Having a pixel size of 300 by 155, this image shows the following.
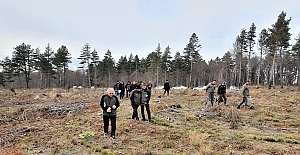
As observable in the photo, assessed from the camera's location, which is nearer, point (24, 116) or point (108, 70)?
point (24, 116)

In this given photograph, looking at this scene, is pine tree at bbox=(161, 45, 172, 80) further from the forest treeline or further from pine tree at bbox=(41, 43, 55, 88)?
pine tree at bbox=(41, 43, 55, 88)

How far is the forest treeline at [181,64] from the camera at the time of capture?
38.9m

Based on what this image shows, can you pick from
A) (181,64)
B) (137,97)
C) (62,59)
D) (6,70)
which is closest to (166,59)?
(181,64)

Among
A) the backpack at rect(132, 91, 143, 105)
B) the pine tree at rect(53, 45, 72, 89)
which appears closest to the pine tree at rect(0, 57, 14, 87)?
the pine tree at rect(53, 45, 72, 89)

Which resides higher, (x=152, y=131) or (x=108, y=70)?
(x=108, y=70)

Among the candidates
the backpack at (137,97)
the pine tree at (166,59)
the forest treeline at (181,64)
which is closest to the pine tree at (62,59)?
the forest treeline at (181,64)

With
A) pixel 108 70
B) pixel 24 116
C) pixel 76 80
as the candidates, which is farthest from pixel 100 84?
pixel 24 116

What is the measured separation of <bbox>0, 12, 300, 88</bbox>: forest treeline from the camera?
128ft

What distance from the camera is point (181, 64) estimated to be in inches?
2238

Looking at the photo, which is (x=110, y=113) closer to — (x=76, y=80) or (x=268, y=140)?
(x=268, y=140)

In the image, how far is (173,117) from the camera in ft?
35.2

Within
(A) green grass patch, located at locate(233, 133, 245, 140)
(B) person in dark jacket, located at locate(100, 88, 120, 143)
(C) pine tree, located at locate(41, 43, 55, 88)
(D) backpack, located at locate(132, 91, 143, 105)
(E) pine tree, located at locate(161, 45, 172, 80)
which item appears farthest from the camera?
(E) pine tree, located at locate(161, 45, 172, 80)

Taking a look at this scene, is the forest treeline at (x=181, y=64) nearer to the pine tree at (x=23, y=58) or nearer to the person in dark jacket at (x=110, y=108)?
the pine tree at (x=23, y=58)

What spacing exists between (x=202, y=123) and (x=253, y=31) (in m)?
36.1
